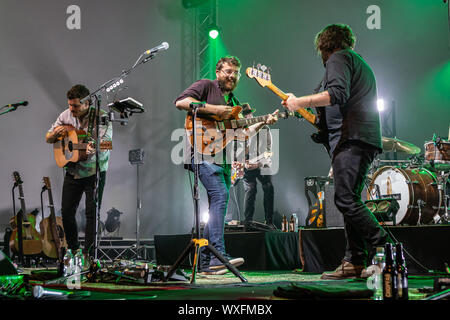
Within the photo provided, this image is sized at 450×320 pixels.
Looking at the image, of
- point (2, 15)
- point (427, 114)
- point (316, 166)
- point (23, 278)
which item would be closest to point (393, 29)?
point (427, 114)

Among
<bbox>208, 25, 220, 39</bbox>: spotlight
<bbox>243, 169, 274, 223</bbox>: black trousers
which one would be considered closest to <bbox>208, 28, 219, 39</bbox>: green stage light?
<bbox>208, 25, 220, 39</bbox>: spotlight

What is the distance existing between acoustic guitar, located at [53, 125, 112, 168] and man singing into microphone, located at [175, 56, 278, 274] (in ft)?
5.54

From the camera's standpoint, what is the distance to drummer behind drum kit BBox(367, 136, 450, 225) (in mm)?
6273

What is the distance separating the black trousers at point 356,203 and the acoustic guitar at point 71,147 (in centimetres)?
305

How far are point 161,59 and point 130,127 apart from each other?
5.41ft

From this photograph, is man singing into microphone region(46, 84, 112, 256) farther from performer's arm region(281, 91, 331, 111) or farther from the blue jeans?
performer's arm region(281, 91, 331, 111)

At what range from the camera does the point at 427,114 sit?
33.0 ft

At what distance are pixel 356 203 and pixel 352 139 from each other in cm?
49

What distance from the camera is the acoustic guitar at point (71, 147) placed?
5.31 m

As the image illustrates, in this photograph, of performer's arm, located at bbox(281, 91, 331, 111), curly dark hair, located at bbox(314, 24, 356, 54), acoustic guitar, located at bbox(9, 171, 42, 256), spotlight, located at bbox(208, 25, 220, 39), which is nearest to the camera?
performer's arm, located at bbox(281, 91, 331, 111)

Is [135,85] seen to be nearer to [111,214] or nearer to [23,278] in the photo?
[111,214]

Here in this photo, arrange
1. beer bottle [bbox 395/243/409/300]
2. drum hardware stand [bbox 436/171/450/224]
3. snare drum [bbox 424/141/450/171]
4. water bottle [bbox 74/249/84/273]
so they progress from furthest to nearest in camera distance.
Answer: snare drum [bbox 424/141/450/171], drum hardware stand [bbox 436/171/450/224], water bottle [bbox 74/249/84/273], beer bottle [bbox 395/243/409/300]

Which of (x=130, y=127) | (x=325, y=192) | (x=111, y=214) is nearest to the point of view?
(x=325, y=192)

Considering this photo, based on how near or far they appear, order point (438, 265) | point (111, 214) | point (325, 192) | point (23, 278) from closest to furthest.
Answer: point (23, 278) < point (438, 265) < point (325, 192) < point (111, 214)
